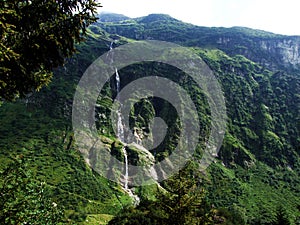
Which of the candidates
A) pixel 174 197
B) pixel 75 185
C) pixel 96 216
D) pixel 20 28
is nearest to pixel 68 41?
pixel 20 28

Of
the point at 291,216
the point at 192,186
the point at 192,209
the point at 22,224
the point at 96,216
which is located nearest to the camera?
the point at 22,224

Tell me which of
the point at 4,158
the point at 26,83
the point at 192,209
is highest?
the point at 26,83

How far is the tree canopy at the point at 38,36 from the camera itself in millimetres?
12880

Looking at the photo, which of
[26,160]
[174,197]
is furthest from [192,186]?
[26,160]

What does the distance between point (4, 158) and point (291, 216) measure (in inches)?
7108

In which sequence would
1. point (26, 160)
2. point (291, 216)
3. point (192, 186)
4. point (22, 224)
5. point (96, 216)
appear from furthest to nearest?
1. point (291, 216)
2. point (96, 216)
3. point (192, 186)
4. point (26, 160)
5. point (22, 224)

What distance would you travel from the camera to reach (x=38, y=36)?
13.3 metres

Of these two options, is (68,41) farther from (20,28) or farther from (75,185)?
(75,185)

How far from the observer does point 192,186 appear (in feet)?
85.0

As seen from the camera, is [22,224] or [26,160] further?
[26,160]

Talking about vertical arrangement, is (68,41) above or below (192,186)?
above

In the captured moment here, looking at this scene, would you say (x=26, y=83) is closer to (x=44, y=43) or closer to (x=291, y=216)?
(x=44, y=43)

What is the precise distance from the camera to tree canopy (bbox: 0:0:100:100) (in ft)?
42.3

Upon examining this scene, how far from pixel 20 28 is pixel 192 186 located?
61.2 feet
